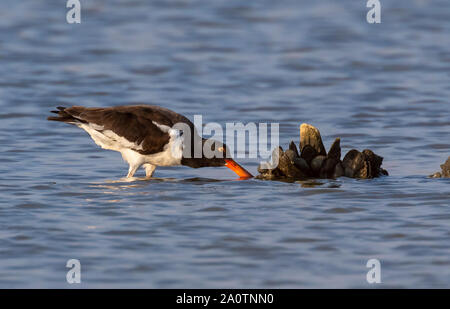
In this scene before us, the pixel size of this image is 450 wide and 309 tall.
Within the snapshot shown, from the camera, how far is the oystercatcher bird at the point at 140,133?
39.7 feet

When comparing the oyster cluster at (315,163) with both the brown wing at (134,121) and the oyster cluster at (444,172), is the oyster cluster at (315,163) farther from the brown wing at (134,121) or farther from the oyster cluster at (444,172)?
the brown wing at (134,121)

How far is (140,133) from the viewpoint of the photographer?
1209 centimetres

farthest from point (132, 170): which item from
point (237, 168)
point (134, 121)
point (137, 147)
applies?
point (237, 168)

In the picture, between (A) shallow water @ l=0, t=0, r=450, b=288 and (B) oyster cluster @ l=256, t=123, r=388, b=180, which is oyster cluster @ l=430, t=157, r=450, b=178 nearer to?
(A) shallow water @ l=0, t=0, r=450, b=288

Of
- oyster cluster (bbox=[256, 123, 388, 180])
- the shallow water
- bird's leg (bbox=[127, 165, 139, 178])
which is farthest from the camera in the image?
bird's leg (bbox=[127, 165, 139, 178])

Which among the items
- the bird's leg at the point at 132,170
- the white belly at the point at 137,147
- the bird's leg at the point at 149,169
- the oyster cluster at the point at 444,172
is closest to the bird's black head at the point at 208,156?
the white belly at the point at 137,147

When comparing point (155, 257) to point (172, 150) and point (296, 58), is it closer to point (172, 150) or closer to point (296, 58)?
point (172, 150)

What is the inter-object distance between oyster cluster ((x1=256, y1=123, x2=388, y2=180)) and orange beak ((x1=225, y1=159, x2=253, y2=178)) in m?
0.33

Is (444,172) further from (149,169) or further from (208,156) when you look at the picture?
(149,169)

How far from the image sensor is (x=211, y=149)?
41.6 feet

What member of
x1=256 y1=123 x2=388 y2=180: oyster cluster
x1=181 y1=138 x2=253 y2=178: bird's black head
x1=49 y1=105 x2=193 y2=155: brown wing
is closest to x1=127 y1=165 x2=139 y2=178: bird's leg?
x1=49 y1=105 x2=193 y2=155: brown wing

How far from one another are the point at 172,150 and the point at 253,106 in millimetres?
5181

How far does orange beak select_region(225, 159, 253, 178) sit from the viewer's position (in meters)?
12.2

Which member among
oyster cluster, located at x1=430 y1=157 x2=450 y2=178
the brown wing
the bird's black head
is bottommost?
oyster cluster, located at x1=430 y1=157 x2=450 y2=178
